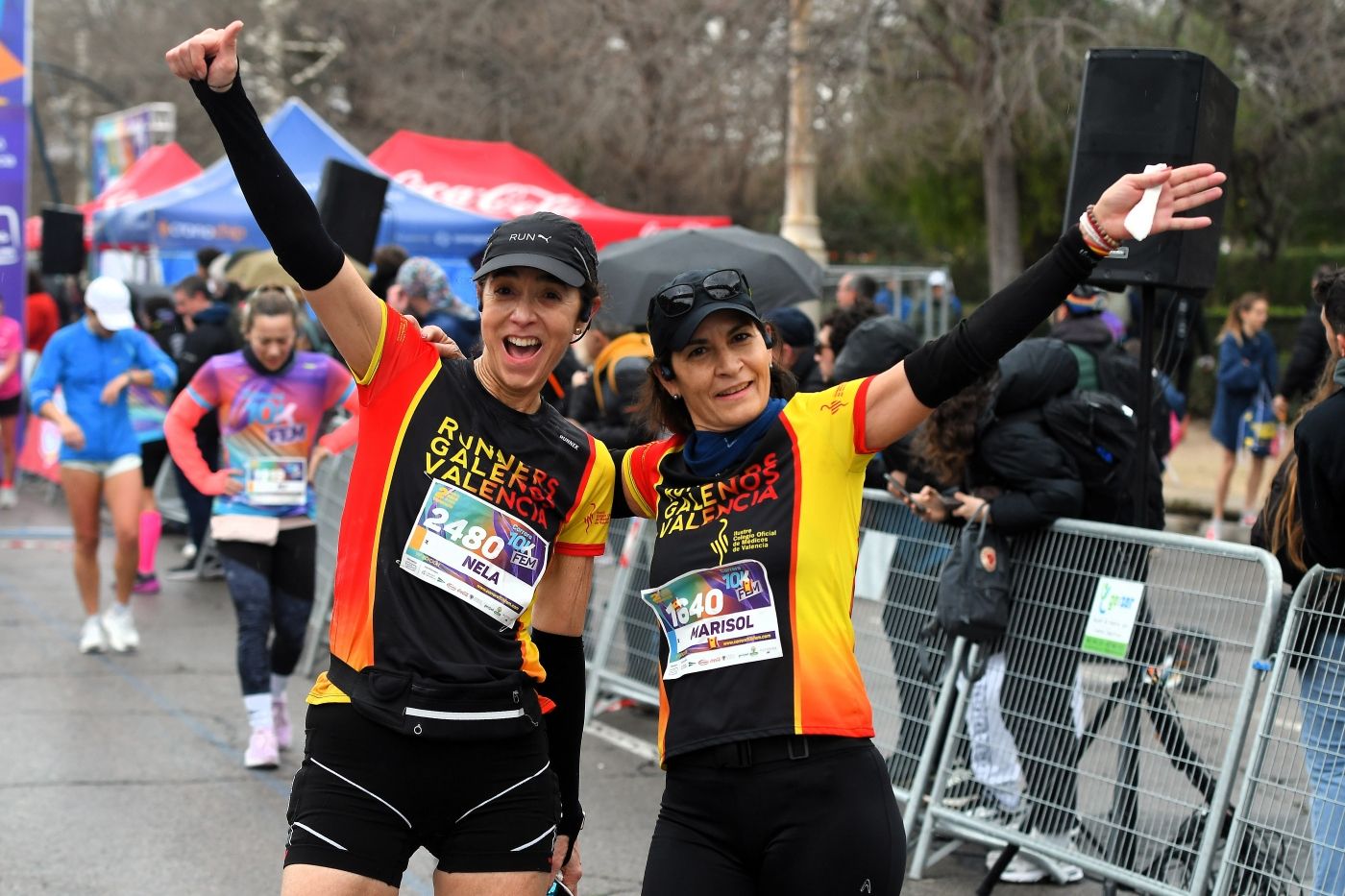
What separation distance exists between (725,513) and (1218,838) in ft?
7.58

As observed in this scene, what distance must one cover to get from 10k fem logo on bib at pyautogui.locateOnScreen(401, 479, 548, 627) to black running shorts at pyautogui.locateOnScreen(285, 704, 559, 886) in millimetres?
282

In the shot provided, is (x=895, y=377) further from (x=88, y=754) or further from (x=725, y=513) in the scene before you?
(x=88, y=754)

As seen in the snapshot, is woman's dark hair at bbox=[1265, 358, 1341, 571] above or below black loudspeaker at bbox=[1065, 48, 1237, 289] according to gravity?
below

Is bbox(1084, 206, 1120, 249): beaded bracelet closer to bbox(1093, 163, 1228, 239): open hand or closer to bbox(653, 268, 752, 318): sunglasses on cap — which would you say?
bbox(1093, 163, 1228, 239): open hand

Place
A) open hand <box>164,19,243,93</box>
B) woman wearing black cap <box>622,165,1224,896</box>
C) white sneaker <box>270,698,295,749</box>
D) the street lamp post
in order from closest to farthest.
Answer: open hand <box>164,19,243,93</box>
woman wearing black cap <box>622,165,1224,896</box>
white sneaker <box>270,698,295,749</box>
the street lamp post

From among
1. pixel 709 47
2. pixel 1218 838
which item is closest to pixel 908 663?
pixel 1218 838

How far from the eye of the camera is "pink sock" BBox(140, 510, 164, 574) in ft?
33.8

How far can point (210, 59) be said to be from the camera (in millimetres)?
2719

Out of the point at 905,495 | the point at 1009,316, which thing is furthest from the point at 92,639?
the point at 1009,316

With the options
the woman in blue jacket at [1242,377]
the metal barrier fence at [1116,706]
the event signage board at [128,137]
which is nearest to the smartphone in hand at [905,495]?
the metal barrier fence at [1116,706]

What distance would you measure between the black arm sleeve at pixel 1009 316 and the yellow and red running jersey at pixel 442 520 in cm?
80

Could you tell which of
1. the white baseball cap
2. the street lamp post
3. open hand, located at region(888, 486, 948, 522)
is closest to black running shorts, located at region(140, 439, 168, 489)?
the white baseball cap

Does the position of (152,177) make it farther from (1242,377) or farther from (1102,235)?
(1102,235)

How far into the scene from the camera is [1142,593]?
16.2 feet
